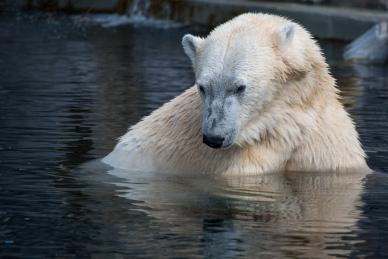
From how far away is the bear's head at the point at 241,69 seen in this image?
20.9ft

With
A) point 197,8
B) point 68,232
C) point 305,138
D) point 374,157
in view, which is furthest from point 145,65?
point 68,232

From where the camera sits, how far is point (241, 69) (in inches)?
253

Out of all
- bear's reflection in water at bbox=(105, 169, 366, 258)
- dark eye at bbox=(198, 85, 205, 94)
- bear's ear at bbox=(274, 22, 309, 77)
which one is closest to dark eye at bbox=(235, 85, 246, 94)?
dark eye at bbox=(198, 85, 205, 94)

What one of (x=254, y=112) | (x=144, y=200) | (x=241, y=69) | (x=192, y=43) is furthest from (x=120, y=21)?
(x=144, y=200)

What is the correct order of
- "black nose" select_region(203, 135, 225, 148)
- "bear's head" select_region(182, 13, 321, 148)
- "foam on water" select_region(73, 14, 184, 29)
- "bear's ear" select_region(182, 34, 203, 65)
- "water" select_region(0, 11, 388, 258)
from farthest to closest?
"foam on water" select_region(73, 14, 184, 29) < "bear's ear" select_region(182, 34, 203, 65) < "bear's head" select_region(182, 13, 321, 148) < "black nose" select_region(203, 135, 225, 148) < "water" select_region(0, 11, 388, 258)

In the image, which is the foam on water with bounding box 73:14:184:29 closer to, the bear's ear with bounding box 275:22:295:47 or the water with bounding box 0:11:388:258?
the water with bounding box 0:11:388:258

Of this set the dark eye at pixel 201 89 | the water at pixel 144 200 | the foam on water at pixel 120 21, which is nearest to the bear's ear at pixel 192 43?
the dark eye at pixel 201 89

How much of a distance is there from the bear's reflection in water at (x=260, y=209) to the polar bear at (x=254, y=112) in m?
0.10

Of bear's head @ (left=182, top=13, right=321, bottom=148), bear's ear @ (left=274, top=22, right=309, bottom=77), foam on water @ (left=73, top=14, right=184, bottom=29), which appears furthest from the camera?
foam on water @ (left=73, top=14, right=184, bottom=29)

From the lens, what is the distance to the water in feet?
17.3

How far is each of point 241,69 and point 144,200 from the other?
0.83 meters

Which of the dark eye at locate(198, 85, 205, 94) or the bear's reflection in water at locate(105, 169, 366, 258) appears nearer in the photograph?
the bear's reflection in water at locate(105, 169, 366, 258)

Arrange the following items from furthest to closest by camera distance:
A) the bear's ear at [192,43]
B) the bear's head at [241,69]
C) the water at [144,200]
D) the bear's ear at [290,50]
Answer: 1. the bear's ear at [192,43]
2. the bear's ear at [290,50]
3. the bear's head at [241,69]
4. the water at [144,200]

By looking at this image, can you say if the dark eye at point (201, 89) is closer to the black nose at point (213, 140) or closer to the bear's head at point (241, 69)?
the bear's head at point (241, 69)
